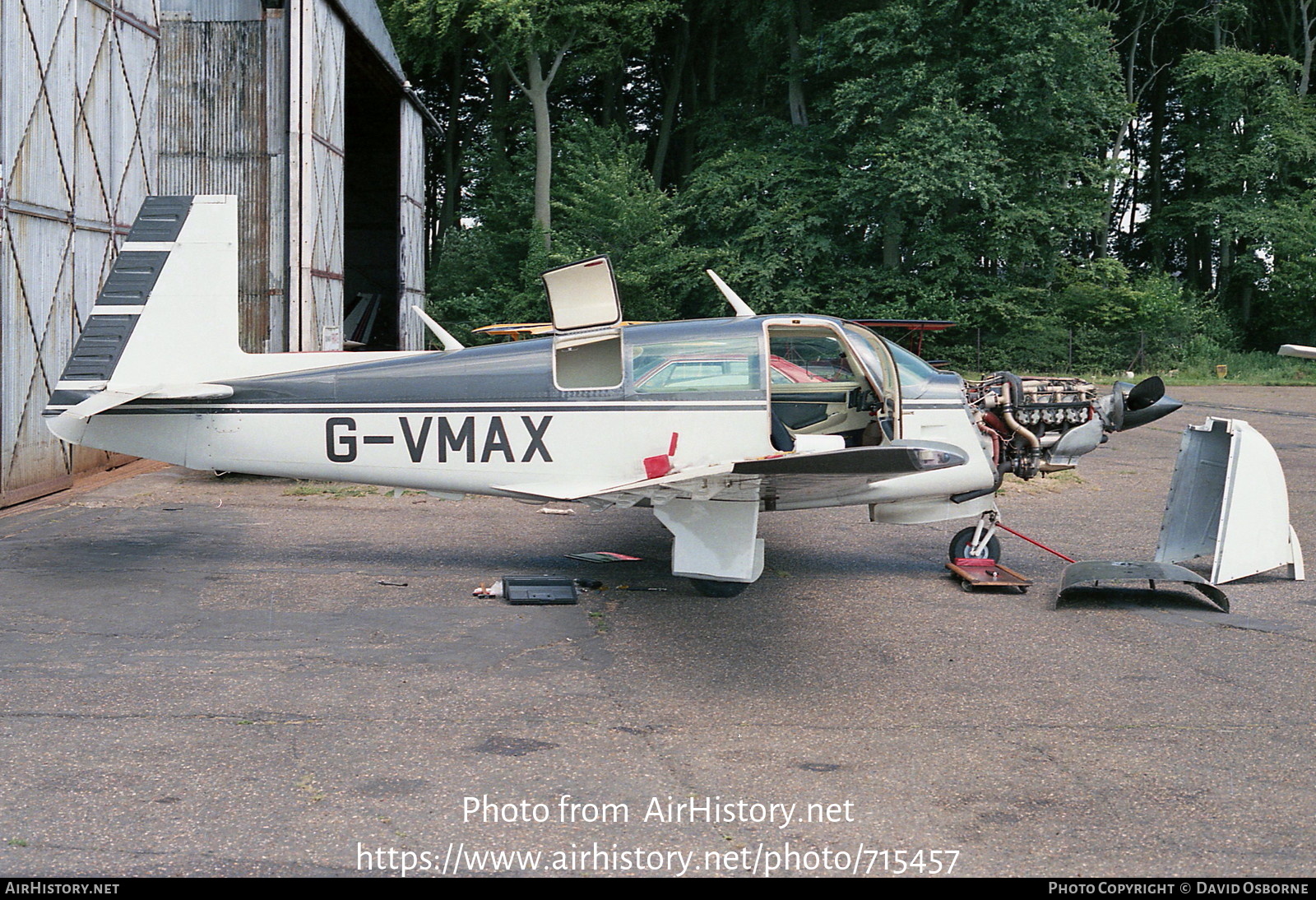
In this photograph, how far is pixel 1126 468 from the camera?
1606cm

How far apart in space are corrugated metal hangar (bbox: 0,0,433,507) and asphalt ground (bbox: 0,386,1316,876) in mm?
3168

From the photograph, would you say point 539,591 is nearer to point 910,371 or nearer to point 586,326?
point 586,326

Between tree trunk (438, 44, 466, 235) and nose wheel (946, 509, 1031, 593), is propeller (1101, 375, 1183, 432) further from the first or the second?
tree trunk (438, 44, 466, 235)

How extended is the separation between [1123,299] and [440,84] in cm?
2762

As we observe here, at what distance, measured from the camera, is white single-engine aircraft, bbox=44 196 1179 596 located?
8023 millimetres

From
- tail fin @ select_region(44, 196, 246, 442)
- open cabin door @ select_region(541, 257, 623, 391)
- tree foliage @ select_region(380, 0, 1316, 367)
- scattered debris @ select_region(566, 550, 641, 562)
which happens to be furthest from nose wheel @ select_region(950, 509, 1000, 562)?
tree foliage @ select_region(380, 0, 1316, 367)

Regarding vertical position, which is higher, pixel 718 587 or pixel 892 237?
pixel 892 237

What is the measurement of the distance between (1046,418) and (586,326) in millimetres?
3857

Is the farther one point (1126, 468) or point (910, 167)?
point (910, 167)

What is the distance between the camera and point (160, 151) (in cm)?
1620

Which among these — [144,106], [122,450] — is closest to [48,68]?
[144,106]

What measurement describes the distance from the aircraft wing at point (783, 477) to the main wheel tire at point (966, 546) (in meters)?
1.47

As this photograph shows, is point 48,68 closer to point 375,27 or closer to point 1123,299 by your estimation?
point 375,27

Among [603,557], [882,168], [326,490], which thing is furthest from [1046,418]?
[882,168]
